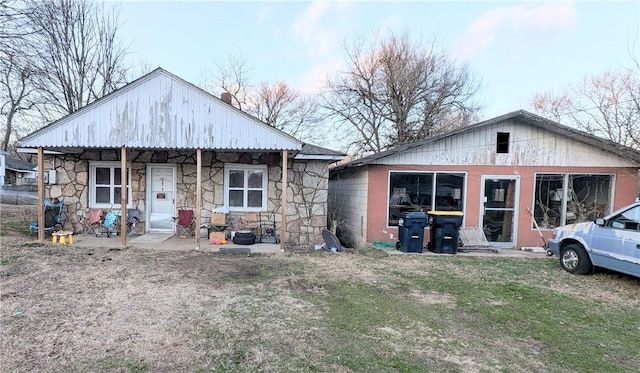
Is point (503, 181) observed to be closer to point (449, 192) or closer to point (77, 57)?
point (449, 192)

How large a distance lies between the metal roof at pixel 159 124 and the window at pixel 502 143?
5596 millimetres

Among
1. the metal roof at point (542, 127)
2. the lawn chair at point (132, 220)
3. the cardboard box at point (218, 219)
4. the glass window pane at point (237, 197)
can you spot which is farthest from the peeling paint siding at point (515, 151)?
the lawn chair at point (132, 220)

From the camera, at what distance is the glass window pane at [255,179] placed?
9938mm

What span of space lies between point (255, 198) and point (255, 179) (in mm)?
570

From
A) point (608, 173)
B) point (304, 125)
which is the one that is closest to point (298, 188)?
point (608, 173)

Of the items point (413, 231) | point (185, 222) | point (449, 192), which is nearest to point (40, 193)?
point (185, 222)

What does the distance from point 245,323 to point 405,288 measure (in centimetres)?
278

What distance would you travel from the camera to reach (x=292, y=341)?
11.2 ft

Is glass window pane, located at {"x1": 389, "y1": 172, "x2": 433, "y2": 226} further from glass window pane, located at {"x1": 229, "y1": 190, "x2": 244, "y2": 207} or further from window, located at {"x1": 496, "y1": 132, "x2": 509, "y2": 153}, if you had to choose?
glass window pane, located at {"x1": 229, "y1": 190, "x2": 244, "y2": 207}

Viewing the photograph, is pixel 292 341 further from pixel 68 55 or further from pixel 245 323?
pixel 68 55

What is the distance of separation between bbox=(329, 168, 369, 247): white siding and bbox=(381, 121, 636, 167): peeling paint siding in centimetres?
136

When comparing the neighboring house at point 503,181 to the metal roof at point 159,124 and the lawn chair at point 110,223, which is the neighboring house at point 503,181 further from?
the lawn chair at point 110,223

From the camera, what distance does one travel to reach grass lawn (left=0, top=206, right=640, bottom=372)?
9.92ft

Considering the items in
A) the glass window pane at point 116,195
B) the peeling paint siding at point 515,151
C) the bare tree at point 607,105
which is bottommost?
the glass window pane at point 116,195
